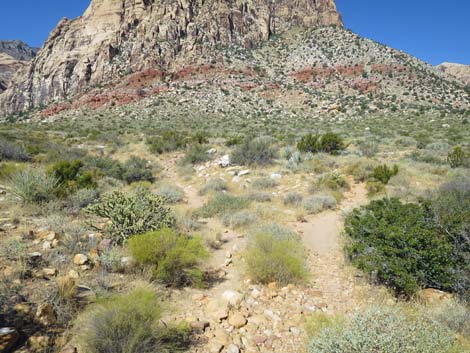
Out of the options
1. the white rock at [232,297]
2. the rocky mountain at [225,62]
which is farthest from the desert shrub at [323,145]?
the rocky mountain at [225,62]

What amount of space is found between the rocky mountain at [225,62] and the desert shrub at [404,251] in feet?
111

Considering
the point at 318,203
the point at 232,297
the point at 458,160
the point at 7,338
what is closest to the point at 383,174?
the point at 318,203

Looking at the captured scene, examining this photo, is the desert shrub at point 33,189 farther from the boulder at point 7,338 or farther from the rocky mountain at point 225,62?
the rocky mountain at point 225,62

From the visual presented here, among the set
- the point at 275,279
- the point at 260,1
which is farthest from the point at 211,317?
the point at 260,1

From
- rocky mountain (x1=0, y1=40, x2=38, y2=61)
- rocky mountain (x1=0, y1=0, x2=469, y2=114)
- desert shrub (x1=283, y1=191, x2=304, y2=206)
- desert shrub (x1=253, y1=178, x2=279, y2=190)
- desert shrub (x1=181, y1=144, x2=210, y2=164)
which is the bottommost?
desert shrub (x1=283, y1=191, x2=304, y2=206)

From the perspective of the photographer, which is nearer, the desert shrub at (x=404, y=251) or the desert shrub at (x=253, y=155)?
the desert shrub at (x=404, y=251)

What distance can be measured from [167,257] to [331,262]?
116 inches

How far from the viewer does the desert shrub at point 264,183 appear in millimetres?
9264

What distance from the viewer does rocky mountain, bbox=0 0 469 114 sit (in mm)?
41125

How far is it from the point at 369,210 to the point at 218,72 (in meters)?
44.4

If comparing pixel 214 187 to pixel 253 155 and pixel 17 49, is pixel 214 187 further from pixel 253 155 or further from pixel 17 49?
pixel 17 49

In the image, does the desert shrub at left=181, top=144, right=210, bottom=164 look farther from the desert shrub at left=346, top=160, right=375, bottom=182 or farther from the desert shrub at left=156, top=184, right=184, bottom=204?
the desert shrub at left=346, top=160, right=375, bottom=182

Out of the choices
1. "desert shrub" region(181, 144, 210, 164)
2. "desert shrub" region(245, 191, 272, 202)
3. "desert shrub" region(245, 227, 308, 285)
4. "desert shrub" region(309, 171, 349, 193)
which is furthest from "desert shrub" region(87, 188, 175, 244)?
"desert shrub" region(181, 144, 210, 164)

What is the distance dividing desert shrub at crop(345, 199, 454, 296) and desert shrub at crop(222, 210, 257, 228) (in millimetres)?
2340
